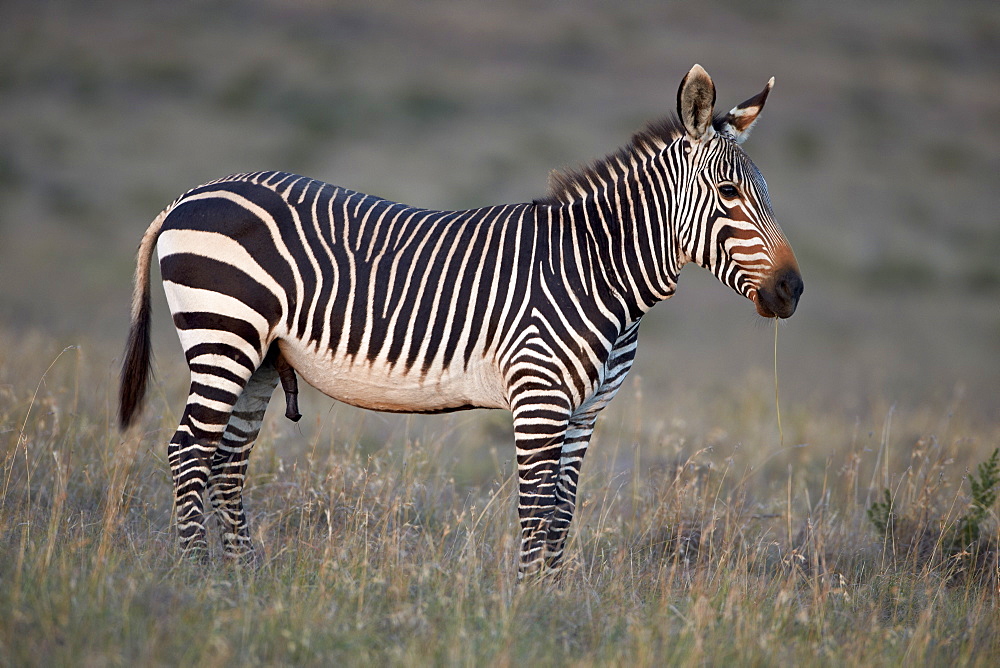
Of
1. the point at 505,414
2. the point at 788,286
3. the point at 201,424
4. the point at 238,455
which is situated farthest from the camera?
the point at 505,414

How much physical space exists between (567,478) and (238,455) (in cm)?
215

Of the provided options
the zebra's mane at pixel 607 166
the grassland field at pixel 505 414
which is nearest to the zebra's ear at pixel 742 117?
the zebra's mane at pixel 607 166

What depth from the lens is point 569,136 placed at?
3328cm

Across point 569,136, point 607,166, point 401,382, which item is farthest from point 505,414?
point 569,136

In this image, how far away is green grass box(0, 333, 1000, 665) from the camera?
12.2 feet

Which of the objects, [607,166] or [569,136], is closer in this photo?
[607,166]

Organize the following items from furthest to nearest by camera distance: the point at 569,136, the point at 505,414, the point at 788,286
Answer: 1. the point at 569,136
2. the point at 505,414
3. the point at 788,286

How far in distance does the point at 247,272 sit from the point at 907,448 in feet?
27.0

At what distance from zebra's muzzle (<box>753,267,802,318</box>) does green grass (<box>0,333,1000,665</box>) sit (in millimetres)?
1441

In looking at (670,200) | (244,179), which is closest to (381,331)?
(244,179)

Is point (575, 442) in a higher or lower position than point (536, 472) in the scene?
higher

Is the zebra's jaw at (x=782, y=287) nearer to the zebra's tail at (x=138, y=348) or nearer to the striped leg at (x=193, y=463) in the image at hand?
the striped leg at (x=193, y=463)

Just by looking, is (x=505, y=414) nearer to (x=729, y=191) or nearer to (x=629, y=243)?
(x=629, y=243)

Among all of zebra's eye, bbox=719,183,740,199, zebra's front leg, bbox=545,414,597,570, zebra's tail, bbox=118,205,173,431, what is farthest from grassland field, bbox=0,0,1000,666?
zebra's eye, bbox=719,183,740,199
